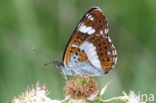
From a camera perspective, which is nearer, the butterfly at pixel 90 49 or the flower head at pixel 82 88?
the flower head at pixel 82 88

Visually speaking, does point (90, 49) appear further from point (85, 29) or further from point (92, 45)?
point (85, 29)

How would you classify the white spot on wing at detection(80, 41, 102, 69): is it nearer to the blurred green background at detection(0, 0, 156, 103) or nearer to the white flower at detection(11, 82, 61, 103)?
the white flower at detection(11, 82, 61, 103)

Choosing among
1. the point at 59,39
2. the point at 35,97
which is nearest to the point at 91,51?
the point at 35,97

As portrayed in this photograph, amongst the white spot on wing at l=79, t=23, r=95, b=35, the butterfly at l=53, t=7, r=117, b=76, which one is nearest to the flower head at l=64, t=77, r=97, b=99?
the butterfly at l=53, t=7, r=117, b=76

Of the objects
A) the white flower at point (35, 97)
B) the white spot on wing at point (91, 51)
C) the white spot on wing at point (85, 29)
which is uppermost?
the white spot on wing at point (85, 29)

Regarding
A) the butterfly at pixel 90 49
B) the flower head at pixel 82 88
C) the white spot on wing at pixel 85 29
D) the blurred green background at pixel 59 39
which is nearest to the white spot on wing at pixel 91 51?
the butterfly at pixel 90 49

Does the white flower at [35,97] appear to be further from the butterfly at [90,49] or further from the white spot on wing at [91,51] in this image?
the white spot on wing at [91,51]
